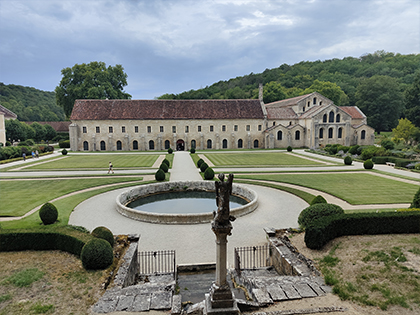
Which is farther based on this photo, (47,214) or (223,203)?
(47,214)

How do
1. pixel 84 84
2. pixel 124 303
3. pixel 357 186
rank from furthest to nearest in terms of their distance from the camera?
pixel 84 84
pixel 357 186
pixel 124 303

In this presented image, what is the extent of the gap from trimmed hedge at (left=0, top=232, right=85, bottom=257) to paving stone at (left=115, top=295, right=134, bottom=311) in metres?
3.35

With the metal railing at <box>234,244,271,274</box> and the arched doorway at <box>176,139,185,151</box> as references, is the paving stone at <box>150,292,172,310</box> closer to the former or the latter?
the metal railing at <box>234,244,271,274</box>

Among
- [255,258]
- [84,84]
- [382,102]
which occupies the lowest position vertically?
[255,258]

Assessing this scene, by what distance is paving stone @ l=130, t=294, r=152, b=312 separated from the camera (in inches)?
241

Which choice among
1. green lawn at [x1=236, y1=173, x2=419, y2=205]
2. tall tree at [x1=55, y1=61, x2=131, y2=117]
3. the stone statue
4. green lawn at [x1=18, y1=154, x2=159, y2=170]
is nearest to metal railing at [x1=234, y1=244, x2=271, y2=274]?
the stone statue

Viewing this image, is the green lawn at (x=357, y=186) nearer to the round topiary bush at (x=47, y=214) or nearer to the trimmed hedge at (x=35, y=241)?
the trimmed hedge at (x=35, y=241)

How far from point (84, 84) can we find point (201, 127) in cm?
2857

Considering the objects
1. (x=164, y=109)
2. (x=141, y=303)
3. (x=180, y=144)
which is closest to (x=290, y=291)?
(x=141, y=303)

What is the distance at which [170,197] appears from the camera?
1803 cm

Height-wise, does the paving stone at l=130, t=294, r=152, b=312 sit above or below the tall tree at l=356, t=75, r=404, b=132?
below

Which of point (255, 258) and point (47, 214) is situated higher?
point (47, 214)

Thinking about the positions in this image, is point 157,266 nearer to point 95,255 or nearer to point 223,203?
point 95,255

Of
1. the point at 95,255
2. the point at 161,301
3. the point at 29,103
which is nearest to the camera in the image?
the point at 161,301
